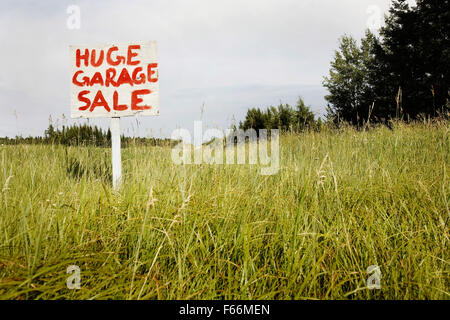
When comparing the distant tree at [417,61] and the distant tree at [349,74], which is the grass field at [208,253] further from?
the distant tree at [349,74]

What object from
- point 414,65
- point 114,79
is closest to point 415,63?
point 414,65

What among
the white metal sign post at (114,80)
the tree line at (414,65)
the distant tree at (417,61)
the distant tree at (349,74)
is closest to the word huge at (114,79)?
the white metal sign post at (114,80)

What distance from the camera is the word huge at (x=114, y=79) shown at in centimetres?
306

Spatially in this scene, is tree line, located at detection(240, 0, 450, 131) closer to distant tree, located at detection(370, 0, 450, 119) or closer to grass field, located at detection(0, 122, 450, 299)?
distant tree, located at detection(370, 0, 450, 119)

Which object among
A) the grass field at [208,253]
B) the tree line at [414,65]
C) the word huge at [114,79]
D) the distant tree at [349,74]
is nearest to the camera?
the grass field at [208,253]

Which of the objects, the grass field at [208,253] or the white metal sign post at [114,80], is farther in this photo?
the white metal sign post at [114,80]

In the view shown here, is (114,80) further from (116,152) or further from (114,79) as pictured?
(116,152)

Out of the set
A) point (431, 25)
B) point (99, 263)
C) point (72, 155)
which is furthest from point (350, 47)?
point (99, 263)

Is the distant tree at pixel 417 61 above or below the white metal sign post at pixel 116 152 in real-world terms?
above

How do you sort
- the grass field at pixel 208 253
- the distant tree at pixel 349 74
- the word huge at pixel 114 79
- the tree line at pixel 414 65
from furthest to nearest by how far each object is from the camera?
the distant tree at pixel 349 74 < the tree line at pixel 414 65 < the word huge at pixel 114 79 < the grass field at pixel 208 253

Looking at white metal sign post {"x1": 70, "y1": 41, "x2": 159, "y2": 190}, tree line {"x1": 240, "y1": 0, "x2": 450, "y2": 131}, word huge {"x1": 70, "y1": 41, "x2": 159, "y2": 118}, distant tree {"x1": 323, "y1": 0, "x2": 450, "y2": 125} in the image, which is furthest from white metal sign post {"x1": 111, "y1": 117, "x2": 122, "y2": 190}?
distant tree {"x1": 323, "y1": 0, "x2": 450, "y2": 125}

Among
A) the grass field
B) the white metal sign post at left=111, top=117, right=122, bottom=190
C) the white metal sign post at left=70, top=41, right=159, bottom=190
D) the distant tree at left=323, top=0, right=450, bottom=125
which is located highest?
the distant tree at left=323, top=0, right=450, bottom=125

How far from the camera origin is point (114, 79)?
308 cm

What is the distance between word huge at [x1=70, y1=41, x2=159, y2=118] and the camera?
3.06 meters
